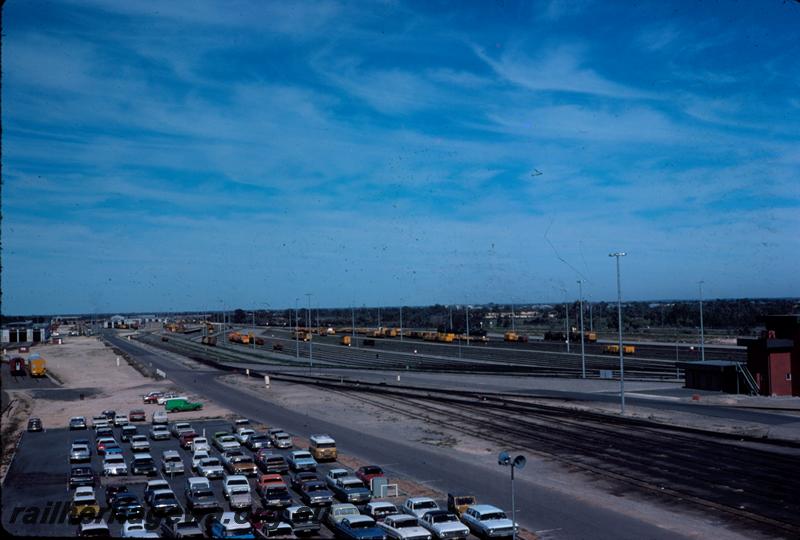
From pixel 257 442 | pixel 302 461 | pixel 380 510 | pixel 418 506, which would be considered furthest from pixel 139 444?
pixel 418 506

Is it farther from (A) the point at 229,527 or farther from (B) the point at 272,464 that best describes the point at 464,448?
(A) the point at 229,527

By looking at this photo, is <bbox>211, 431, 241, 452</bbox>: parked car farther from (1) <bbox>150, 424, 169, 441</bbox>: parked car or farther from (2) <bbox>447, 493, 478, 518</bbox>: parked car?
(2) <bbox>447, 493, 478, 518</bbox>: parked car

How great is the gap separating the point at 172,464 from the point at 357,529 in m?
12.9

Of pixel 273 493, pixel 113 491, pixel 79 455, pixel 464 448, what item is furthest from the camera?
pixel 464 448

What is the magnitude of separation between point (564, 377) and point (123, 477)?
40.6 meters

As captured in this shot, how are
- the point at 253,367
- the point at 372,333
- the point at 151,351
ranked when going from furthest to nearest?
the point at 372,333 → the point at 151,351 → the point at 253,367

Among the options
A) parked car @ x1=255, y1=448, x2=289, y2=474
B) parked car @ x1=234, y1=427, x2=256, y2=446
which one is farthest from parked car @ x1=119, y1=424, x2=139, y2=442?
parked car @ x1=255, y1=448, x2=289, y2=474

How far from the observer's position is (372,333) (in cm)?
14188

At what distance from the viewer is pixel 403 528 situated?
60.1 feet

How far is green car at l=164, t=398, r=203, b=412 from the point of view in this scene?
4575cm

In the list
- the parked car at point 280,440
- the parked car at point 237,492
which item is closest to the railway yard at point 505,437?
the parked car at point 237,492

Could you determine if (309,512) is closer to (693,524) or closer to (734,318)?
(693,524)

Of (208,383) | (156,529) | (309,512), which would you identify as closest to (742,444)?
(309,512)

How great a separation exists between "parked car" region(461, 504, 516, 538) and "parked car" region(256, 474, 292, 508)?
595 cm
